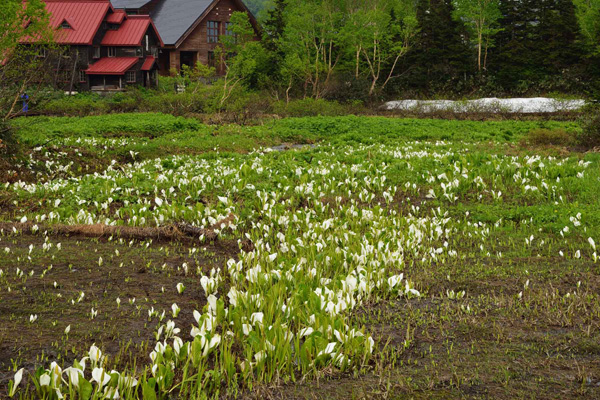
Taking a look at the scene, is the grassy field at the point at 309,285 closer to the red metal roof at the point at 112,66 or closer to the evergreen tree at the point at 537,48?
the red metal roof at the point at 112,66

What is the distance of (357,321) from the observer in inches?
186

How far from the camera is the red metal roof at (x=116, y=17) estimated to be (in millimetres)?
47438

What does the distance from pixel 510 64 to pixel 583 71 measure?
5.53 meters

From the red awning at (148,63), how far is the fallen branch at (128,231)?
42.6 m

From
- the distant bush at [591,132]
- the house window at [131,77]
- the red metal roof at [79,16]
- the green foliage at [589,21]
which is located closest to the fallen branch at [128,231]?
the distant bush at [591,132]

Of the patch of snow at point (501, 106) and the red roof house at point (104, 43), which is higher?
the red roof house at point (104, 43)

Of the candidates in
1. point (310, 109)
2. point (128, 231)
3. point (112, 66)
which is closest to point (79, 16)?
point (112, 66)

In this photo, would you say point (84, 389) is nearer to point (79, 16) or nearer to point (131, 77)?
point (131, 77)

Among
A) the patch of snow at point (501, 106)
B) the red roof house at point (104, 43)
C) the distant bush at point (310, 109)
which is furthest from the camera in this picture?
the red roof house at point (104, 43)

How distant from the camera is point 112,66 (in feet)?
149

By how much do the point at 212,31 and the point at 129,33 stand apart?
9070mm

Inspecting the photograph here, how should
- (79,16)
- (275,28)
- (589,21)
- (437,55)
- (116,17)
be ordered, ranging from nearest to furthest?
(589,21) < (275,28) < (437,55) < (79,16) < (116,17)

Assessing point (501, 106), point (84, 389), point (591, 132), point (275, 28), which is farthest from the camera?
point (275, 28)

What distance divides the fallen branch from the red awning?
4260 cm
